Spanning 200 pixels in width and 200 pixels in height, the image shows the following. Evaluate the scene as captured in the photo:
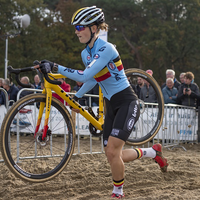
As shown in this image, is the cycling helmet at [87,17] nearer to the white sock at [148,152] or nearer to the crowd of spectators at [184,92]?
the white sock at [148,152]

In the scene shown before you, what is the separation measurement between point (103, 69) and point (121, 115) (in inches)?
25.2

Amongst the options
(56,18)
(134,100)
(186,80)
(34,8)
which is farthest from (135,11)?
(134,100)

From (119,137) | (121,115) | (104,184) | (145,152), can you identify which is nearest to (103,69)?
(121,115)

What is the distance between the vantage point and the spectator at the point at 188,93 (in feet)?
35.3

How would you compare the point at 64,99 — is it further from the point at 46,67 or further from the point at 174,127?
the point at 174,127

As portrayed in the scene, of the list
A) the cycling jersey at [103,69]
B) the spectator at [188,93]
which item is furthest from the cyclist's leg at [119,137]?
the spectator at [188,93]

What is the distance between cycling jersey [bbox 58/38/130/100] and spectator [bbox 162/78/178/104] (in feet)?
21.6

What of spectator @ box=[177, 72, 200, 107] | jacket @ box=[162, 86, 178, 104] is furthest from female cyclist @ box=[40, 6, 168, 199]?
jacket @ box=[162, 86, 178, 104]

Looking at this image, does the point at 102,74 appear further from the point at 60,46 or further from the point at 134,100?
the point at 60,46

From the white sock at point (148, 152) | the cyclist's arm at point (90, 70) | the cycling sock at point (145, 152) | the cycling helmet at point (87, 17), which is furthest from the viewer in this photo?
the white sock at point (148, 152)

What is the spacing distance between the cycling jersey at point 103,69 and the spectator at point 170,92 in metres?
6.57

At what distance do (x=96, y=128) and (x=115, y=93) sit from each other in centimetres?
77

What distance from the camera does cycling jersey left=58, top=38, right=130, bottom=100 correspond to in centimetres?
424

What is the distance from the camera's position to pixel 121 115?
14.8ft
